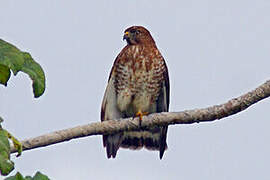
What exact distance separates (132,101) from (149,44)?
0.88m

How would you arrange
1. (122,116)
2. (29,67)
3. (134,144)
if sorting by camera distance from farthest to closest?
Result: (122,116)
(134,144)
(29,67)

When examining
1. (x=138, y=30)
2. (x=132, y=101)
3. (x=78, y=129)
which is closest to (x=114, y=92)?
(x=132, y=101)

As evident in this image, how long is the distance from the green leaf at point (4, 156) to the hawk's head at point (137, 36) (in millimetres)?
5026

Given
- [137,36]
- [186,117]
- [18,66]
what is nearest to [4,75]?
[18,66]

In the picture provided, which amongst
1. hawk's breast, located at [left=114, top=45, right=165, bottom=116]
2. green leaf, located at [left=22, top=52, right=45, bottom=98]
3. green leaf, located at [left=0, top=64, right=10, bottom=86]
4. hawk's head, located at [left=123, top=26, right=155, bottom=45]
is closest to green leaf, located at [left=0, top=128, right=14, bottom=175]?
green leaf, located at [left=0, top=64, right=10, bottom=86]

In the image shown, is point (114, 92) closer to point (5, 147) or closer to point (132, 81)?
point (132, 81)

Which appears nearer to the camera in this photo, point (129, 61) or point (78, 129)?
point (78, 129)

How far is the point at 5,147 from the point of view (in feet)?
5.88

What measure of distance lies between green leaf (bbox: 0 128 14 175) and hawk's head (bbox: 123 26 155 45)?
5026 mm

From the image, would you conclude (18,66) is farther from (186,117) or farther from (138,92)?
(138,92)

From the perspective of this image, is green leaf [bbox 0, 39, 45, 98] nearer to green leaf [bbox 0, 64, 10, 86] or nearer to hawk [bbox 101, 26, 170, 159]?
green leaf [bbox 0, 64, 10, 86]

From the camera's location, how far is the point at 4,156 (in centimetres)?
178

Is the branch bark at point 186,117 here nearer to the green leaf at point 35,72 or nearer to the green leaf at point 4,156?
the green leaf at point 35,72

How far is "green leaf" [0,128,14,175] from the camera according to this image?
1.76m
